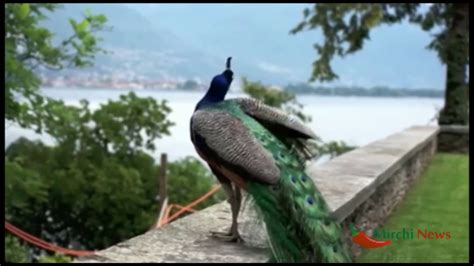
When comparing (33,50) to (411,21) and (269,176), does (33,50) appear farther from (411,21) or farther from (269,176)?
(411,21)

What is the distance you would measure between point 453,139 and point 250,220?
9416 millimetres

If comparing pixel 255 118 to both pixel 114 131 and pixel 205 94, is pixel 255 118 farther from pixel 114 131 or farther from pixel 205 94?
pixel 114 131

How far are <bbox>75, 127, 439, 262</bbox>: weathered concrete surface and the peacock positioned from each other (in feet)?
0.38

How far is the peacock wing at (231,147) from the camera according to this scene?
2.74 metres

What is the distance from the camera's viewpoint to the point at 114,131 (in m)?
10.6

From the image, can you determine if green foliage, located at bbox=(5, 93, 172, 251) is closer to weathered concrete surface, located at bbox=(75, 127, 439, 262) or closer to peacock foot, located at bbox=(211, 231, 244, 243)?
weathered concrete surface, located at bbox=(75, 127, 439, 262)

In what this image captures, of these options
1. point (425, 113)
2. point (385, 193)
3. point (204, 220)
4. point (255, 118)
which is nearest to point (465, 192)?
point (385, 193)

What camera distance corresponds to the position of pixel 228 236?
325 cm

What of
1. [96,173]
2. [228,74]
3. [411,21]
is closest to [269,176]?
[228,74]

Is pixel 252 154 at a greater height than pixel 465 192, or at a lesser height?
greater

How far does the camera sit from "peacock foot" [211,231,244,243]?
319cm

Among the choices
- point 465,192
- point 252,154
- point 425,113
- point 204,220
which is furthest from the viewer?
point 425,113

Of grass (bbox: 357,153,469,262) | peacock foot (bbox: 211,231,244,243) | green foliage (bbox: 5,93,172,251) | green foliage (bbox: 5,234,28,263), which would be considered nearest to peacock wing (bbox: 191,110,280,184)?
peacock foot (bbox: 211,231,244,243)

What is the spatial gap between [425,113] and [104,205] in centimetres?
648
